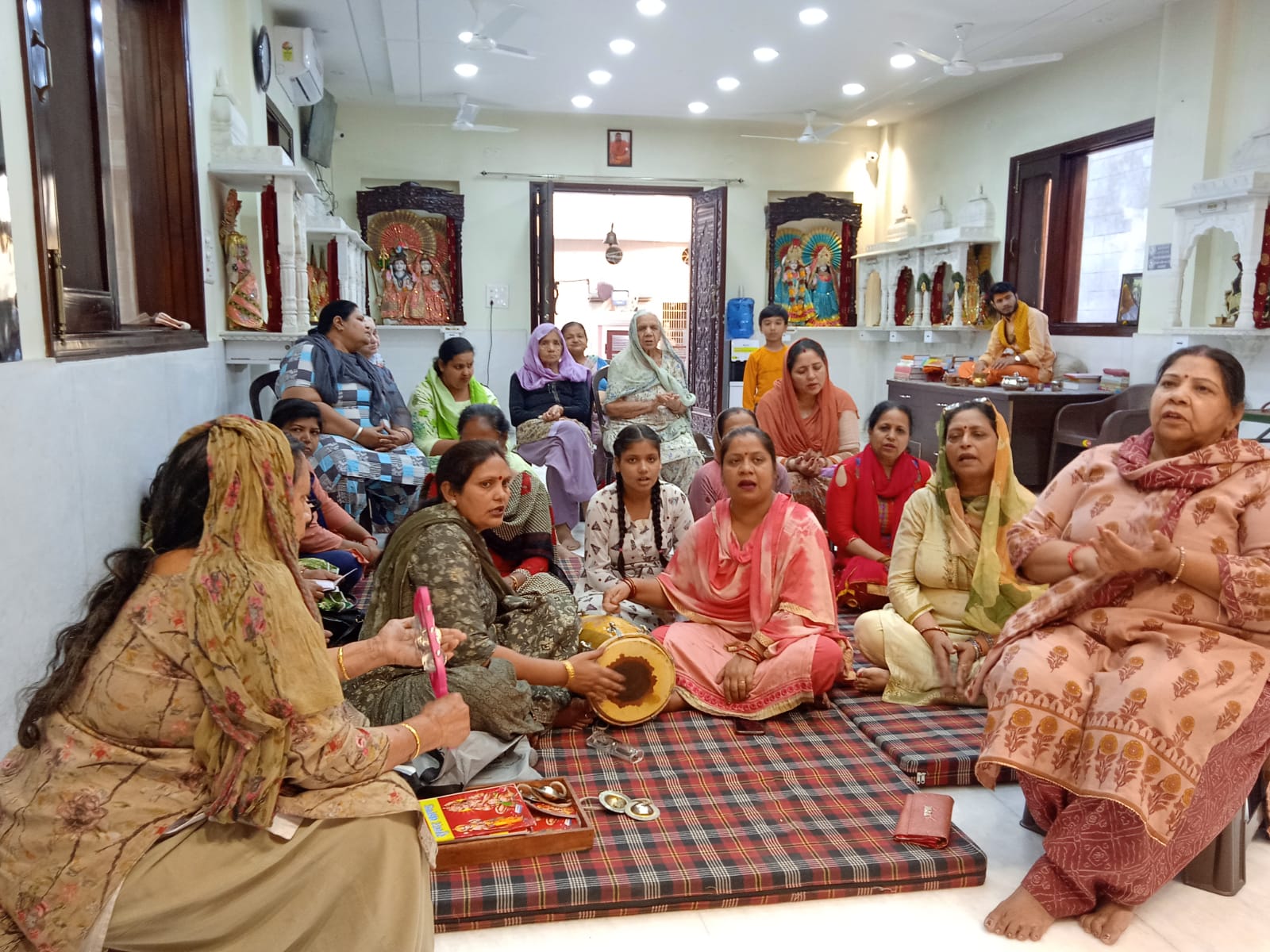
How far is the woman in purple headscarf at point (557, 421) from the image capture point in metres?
5.25

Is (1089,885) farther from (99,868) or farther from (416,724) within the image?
(99,868)

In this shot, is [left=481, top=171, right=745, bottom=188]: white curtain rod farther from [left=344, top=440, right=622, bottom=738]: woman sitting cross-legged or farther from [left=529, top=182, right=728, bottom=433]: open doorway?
[left=344, top=440, right=622, bottom=738]: woman sitting cross-legged

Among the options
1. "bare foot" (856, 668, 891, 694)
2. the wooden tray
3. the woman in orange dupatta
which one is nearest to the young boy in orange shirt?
Result: the woman in orange dupatta

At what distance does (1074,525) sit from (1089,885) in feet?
2.52

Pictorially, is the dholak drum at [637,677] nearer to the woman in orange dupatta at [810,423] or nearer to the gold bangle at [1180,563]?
the gold bangle at [1180,563]

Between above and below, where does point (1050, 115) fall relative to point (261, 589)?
above

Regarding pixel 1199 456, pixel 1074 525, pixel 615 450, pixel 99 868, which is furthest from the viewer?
pixel 615 450

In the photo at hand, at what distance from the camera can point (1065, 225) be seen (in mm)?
7141

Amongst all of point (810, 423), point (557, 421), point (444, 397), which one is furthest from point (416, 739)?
point (557, 421)

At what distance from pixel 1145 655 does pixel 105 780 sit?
6.13 ft

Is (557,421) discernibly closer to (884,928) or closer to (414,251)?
(884,928)

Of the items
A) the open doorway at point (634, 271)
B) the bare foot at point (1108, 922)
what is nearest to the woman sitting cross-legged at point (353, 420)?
the bare foot at point (1108, 922)

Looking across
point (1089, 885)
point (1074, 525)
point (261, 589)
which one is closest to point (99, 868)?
point (261, 589)

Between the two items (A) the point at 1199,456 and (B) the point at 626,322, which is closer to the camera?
(A) the point at 1199,456
